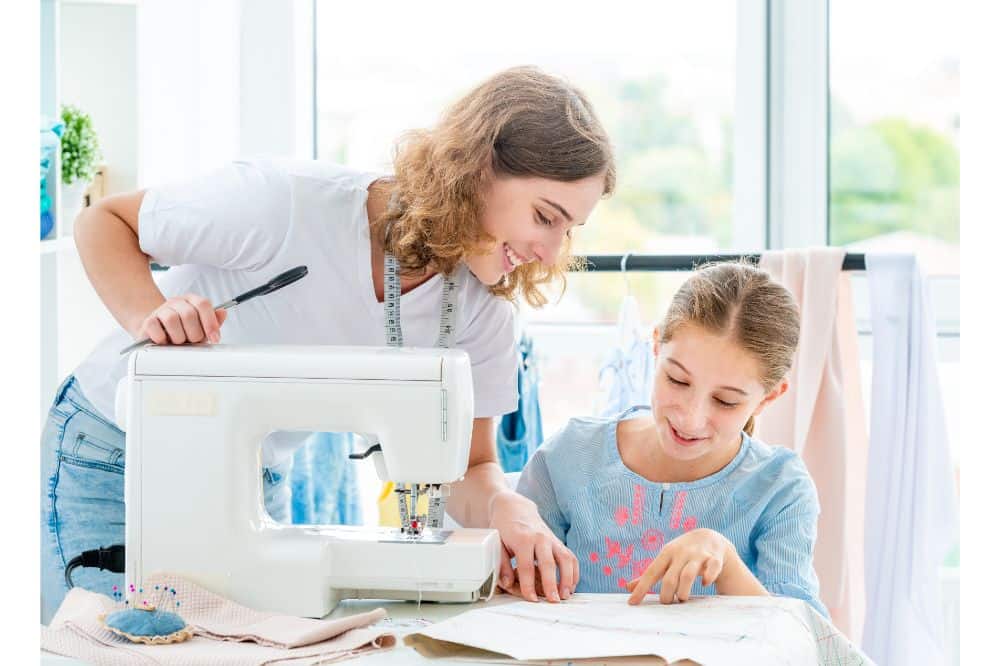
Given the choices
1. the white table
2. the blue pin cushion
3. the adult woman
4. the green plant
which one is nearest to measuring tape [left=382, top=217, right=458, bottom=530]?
the adult woman

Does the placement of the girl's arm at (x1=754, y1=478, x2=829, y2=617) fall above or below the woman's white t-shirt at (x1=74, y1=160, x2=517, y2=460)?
below

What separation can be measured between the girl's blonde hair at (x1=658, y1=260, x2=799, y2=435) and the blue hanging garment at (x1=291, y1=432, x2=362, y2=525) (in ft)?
2.61

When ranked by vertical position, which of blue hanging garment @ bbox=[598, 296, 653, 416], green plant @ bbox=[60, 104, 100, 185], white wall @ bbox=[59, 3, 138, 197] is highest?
white wall @ bbox=[59, 3, 138, 197]

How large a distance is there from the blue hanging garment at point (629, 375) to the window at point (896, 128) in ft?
2.76

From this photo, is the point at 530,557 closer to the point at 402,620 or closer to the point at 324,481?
the point at 402,620

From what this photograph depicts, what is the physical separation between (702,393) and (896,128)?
1368mm

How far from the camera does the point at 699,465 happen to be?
152 cm

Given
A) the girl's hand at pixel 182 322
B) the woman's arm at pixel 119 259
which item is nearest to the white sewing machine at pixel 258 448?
the girl's hand at pixel 182 322

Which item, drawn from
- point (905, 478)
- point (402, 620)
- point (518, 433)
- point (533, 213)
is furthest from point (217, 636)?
point (905, 478)

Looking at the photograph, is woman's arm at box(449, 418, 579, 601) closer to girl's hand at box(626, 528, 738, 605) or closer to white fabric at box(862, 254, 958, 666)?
girl's hand at box(626, 528, 738, 605)

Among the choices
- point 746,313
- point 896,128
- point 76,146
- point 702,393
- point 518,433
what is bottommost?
point 518,433

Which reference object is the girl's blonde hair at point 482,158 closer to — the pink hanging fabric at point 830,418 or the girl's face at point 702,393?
the girl's face at point 702,393

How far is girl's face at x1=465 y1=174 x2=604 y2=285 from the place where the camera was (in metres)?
1.33
